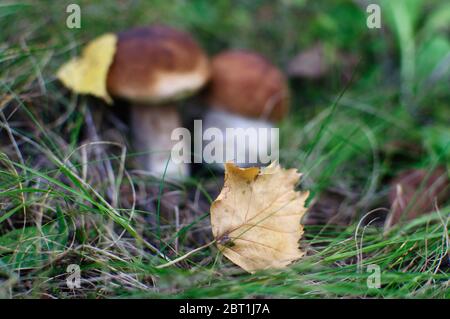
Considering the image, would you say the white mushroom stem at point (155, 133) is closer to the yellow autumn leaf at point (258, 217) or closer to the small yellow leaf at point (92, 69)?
the small yellow leaf at point (92, 69)

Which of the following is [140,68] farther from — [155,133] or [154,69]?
[155,133]

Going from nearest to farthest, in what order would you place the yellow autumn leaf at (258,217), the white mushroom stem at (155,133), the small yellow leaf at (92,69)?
1. the yellow autumn leaf at (258,217)
2. the small yellow leaf at (92,69)
3. the white mushroom stem at (155,133)

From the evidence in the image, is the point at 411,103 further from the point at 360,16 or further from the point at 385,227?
the point at 385,227

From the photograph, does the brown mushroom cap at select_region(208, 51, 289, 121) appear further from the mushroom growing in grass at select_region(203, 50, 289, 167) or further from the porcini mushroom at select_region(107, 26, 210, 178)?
the porcini mushroom at select_region(107, 26, 210, 178)

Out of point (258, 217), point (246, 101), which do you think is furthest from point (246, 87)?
point (258, 217)

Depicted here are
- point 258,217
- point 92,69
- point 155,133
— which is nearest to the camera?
point 258,217

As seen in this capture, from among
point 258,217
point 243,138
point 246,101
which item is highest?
point 246,101

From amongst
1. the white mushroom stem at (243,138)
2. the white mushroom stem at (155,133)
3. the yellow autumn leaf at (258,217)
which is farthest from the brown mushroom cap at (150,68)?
the yellow autumn leaf at (258,217)
